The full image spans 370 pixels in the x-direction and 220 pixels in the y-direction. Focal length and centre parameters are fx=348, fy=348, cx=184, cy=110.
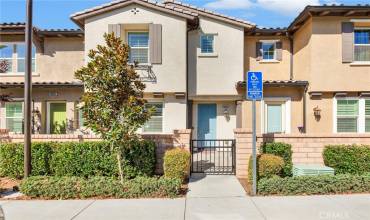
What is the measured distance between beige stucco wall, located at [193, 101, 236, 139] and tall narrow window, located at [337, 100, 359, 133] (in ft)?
15.7

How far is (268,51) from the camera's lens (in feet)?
58.9

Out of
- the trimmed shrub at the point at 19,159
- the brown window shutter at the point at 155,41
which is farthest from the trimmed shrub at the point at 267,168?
the brown window shutter at the point at 155,41

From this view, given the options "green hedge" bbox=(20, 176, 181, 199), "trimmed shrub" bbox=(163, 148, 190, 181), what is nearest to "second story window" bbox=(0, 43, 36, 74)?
"green hedge" bbox=(20, 176, 181, 199)

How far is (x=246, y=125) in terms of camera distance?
55.5ft

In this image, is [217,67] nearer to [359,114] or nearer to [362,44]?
[362,44]

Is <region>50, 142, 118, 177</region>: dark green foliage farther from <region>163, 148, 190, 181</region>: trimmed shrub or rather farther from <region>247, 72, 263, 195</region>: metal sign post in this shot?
<region>247, 72, 263, 195</region>: metal sign post

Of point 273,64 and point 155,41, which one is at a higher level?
point 155,41

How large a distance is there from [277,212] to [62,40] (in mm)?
14922

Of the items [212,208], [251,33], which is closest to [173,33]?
[251,33]

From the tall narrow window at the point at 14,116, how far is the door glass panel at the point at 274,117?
12.5 m

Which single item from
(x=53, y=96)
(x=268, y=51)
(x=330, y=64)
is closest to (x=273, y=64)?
(x=268, y=51)

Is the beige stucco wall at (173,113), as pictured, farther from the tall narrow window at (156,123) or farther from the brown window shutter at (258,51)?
the brown window shutter at (258,51)

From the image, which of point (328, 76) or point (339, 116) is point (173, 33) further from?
point (339, 116)

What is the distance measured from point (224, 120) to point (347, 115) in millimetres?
5597
